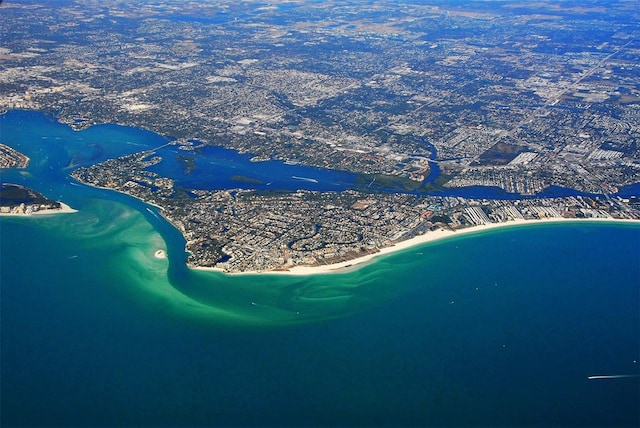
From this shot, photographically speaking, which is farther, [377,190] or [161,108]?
[161,108]

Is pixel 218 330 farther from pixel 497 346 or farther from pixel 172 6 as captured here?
pixel 172 6

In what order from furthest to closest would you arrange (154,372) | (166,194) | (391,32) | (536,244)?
1. (391,32)
2. (166,194)
3. (536,244)
4. (154,372)

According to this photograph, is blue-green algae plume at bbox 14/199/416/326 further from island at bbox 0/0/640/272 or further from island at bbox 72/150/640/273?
island at bbox 0/0/640/272

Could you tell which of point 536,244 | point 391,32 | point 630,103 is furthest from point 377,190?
point 391,32

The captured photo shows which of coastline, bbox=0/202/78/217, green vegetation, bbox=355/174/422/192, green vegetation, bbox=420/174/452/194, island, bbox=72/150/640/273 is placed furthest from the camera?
green vegetation, bbox=355/174/422/192

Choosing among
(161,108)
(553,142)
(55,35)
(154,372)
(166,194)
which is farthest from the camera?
(55,35)

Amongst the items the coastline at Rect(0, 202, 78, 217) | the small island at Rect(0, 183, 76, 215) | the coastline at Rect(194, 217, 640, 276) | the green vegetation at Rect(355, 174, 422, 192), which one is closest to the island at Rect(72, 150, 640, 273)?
the coastline at Rect(194, 217, 640, 276)

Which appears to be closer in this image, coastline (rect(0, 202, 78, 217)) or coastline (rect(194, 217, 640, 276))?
coastline (rect(194, 217, 640, 276))

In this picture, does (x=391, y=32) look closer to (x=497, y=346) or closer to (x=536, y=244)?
(x=536, y=244)

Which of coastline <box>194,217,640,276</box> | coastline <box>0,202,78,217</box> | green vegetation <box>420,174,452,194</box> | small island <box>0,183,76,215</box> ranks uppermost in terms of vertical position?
small island <box>0,183,76,215</box>
